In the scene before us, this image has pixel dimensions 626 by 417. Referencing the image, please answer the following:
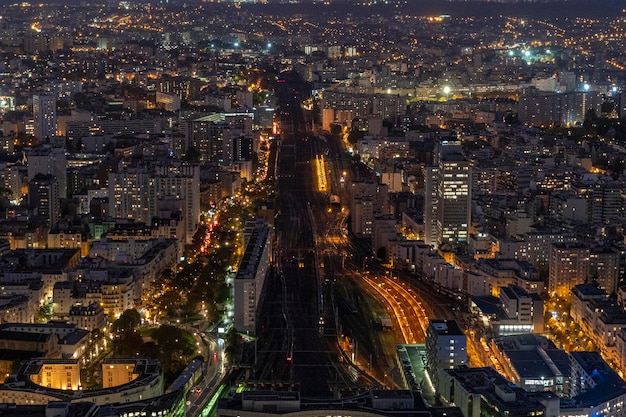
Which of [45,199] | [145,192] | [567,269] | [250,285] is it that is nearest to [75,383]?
[250,285]

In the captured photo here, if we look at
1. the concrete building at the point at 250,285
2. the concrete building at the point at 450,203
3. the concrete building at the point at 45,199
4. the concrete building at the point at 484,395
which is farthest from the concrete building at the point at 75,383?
the concrete building at the point at 45,199

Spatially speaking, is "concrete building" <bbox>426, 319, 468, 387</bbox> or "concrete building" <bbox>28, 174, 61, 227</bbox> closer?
"concrete building" <bbox>426, 319, 468, 387</bbox>

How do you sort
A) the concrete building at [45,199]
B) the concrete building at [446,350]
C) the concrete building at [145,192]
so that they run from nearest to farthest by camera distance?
the concrete building at [446,350] < the concrete building at [145,192] < the concrete building at [45,199]

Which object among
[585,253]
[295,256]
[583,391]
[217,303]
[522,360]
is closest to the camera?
[583,391]

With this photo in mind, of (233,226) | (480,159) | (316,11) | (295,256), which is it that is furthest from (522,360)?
(316,11)

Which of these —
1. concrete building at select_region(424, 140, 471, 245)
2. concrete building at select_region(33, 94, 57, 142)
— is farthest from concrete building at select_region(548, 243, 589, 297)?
concrete building at select_region(33, 94, 57, 142)

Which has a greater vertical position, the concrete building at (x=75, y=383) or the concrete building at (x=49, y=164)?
the concrete building at (x=49, y=164)

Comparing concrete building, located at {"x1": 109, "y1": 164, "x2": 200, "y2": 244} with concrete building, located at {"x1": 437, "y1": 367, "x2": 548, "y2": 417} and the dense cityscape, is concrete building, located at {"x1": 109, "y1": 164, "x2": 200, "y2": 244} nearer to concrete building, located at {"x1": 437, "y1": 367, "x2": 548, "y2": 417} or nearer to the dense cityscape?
the dense cityscape

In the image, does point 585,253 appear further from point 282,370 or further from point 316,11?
point 316,11

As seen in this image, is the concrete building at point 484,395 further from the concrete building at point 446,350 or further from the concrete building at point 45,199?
the concrete building at point 45,199
